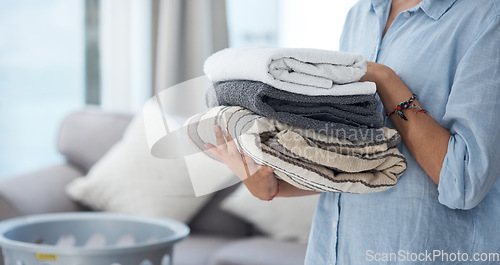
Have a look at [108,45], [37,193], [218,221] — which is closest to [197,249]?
[218,221]

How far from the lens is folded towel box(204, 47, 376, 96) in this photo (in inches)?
27.3

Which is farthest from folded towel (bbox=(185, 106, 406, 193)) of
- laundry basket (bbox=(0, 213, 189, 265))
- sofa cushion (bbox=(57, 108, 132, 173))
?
sofa cushion (bbox=(57, 108, 132, 173))

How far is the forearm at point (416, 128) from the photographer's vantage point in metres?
0.75

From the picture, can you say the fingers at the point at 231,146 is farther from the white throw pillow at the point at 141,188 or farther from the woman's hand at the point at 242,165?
the white throw pillow at the point at 141,188

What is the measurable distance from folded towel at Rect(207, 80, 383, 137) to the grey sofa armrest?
54.4 inches

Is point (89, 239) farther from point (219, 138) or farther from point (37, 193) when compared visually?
point (219, 138)

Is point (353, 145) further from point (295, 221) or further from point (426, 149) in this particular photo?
point (295, 221)

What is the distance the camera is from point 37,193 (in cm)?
196

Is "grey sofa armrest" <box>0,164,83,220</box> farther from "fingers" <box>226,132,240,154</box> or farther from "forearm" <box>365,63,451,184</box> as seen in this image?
"forearm" <box>365,63,451,184</box>

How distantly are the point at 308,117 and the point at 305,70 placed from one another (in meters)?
0.07

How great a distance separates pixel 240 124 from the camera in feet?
2.34

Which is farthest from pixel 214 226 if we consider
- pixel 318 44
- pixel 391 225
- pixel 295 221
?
pixel 391 225

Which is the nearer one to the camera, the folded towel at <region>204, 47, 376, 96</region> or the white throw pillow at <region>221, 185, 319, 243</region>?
the folded towel at <region>204, 47, 376, 96</region>

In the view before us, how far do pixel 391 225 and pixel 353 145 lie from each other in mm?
187
